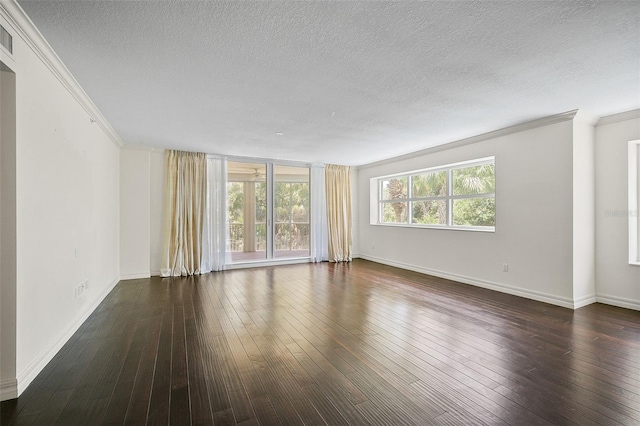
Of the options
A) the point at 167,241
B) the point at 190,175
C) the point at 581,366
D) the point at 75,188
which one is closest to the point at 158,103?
the point at 75,188

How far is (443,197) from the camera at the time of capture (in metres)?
5.40

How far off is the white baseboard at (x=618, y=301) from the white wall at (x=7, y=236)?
5.87 metres

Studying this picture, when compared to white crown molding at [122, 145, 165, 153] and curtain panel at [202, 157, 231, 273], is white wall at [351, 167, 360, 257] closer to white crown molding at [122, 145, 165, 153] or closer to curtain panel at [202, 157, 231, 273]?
curtain panel at [202, 157, 231, 273]

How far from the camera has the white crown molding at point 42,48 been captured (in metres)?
1.73

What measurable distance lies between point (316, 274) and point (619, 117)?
4.87m

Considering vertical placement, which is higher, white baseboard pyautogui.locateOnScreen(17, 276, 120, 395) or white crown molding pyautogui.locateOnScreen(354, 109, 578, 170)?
white crown molding pyautogui.locateOnScreen(354, 109, 578, 170)

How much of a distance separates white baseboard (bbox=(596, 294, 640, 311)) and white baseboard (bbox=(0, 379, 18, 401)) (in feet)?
19.2

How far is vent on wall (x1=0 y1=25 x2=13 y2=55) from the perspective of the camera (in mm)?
1741

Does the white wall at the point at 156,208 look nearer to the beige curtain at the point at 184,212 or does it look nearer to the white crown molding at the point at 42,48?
the beige curtain at the point at 184,212

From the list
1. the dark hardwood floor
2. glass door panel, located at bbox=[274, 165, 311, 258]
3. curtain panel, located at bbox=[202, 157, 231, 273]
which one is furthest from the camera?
glass door panel, located at bbox=[274, 165, 311, 258]

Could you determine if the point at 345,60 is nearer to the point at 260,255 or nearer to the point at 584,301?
the point at 584,301

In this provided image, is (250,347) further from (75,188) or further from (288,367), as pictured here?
(75,188)

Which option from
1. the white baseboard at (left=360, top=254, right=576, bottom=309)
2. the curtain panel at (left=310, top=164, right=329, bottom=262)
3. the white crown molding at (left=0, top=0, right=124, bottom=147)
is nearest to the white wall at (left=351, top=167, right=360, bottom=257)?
the curtain panel at (left=310, top=164, right=329, bottom=262)

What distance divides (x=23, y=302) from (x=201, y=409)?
141 centimetres
